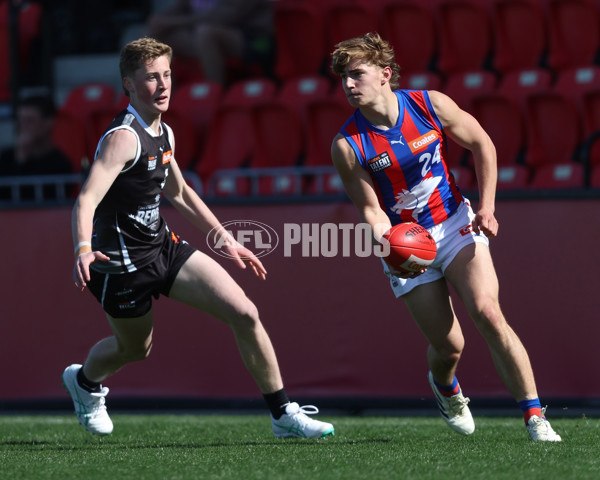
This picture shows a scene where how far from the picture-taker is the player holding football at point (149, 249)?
212 inches

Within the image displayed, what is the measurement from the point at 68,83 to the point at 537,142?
235 inches

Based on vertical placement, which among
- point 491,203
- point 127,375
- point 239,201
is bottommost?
point 127,375

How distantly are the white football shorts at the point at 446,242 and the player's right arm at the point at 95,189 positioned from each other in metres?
1.42

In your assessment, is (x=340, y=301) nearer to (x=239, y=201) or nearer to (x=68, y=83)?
(x=239, y=201)

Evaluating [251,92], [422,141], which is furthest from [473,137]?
[251,92]

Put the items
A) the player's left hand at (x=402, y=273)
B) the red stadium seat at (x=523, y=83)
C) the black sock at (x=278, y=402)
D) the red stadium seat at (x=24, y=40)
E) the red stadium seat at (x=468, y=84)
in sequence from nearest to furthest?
the player's left hand at (x=402, y=273), the black sock at (x=278, y=402), the red stadium seat at (x=523, y=83), the red stadium seat at (x=468, y=84), the red stadium seat at (x=24, y=40)

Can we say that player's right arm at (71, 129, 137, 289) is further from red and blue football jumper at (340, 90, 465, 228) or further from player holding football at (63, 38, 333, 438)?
red and blue football jumper at (340, 90, 465, 228)

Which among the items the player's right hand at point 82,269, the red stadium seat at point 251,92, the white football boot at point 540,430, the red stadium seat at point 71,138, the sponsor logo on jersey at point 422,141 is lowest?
the white football boot at point 540,430

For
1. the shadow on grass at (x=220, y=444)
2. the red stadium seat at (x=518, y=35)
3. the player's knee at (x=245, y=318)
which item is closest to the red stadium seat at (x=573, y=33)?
the red stadium seat at (x=518, y=35)

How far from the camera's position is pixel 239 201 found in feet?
24.4

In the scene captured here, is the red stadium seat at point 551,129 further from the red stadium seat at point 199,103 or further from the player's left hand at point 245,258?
the player's left hand at point 245,258

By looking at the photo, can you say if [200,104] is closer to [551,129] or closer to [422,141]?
[551,129]

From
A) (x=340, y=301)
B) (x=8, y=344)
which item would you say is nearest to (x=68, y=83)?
(x=8, y=344)

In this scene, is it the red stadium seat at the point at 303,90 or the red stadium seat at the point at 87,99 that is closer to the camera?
the red stadium seat at the point at 303,90
